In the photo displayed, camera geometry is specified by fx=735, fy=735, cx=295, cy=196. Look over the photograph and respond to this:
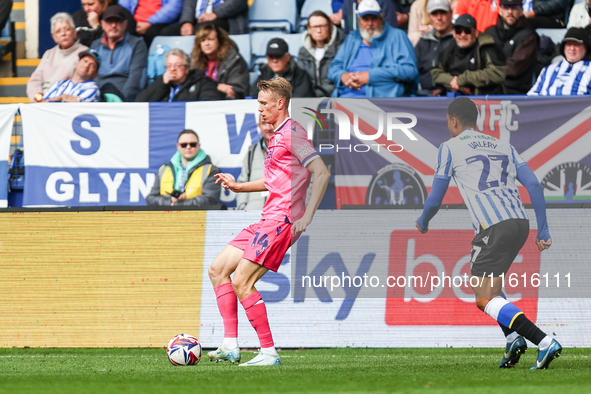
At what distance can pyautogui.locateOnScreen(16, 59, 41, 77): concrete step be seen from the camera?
41.4ft

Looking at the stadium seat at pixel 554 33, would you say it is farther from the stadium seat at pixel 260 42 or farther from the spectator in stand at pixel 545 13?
the stadium seat at pixel 260 42

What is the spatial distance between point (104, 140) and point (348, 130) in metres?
3.20

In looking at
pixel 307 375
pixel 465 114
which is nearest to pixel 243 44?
pixel 465 114

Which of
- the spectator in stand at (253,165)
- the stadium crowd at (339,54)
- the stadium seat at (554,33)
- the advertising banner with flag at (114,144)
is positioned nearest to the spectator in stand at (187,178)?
the advertising banner with flag at (114,144)

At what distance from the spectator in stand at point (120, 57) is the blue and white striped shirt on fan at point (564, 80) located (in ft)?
18.5

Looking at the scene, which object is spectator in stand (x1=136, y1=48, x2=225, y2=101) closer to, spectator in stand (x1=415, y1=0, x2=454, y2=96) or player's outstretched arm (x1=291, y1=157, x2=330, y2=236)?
spectator in stand (x1=415, y1=0, x2=454, y2=96)

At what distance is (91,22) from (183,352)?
8171 mm

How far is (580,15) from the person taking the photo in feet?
33.8

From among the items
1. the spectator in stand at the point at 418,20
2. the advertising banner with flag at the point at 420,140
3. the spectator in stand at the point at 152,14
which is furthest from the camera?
the spectator in stand at the point at 152,14

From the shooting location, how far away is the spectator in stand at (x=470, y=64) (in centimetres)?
942

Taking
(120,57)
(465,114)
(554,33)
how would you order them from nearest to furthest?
(465,114) < (554,33) < (120,57)

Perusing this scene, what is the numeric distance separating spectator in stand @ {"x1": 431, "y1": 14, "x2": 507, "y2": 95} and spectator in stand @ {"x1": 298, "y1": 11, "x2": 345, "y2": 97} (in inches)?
60.4

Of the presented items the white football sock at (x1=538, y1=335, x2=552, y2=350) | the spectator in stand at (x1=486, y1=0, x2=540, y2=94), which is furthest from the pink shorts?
the spectator in stand at (x1=486, y1=0, x2=540, y2=94)

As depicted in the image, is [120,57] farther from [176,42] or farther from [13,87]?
[13,87]
